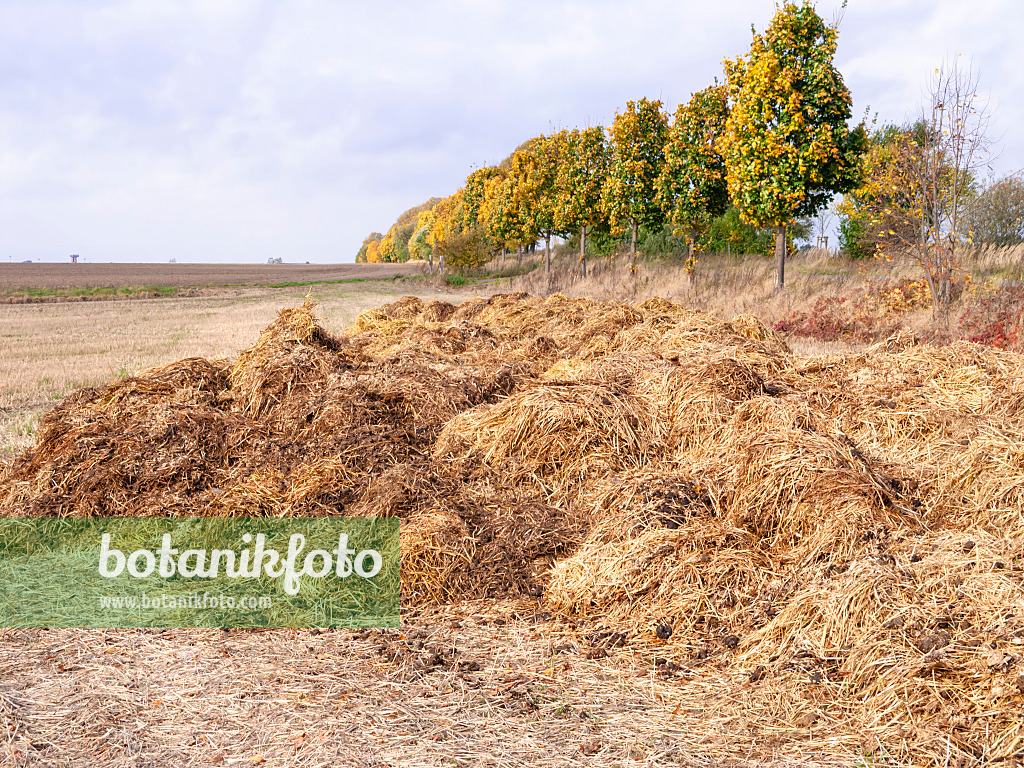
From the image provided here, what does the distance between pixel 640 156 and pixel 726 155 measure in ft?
20.0

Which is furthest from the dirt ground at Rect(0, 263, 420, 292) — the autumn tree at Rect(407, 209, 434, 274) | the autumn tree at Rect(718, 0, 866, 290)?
the autumn tree at Rect(718, 0, 866, 290)

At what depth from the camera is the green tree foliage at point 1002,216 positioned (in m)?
19.7

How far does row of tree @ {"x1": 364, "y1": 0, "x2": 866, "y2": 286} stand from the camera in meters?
16.5

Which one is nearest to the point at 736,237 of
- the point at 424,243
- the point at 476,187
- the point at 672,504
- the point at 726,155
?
the point at 726,155

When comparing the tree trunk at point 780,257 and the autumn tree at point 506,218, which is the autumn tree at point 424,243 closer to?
the autumn tree at point 506,218

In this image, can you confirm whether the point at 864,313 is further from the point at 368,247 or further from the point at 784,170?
the point at 368,247

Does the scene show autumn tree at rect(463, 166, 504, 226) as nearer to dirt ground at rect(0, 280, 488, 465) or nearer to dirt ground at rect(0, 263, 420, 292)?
dirt ground at rect(0, 263, 420, 292)

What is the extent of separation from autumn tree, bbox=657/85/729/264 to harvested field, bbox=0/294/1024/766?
1474cm

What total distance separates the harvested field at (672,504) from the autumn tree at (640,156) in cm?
1716

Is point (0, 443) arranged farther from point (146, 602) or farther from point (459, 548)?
point (459, 548)

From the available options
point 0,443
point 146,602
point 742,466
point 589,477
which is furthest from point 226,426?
point 742,466

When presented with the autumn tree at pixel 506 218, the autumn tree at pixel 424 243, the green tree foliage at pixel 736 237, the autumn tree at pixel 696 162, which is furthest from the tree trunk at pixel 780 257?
the autumn tree at pixel 424 243

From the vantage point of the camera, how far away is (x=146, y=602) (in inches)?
159

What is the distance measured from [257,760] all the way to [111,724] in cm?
74
